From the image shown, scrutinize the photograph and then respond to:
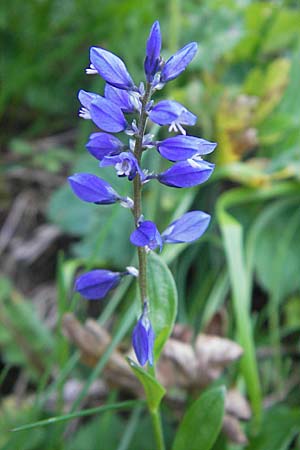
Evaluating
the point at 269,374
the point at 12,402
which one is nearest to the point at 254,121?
the point at 269,374

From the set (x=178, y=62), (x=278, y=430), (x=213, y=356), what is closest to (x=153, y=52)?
(x=178, y=62)

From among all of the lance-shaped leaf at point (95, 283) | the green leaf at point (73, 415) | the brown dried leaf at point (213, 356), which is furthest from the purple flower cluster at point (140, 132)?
the brown dried leaf at point (213, 356)

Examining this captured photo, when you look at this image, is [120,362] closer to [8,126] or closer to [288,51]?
[8,126]

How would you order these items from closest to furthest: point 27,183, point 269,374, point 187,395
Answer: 1. point 187,395
2. point 269,374
3. point 27,183

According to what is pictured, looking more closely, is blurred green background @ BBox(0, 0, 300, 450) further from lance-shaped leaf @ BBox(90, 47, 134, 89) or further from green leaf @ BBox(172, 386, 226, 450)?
lance-shaped leaf @ BBox(90, 47, 134, 89)

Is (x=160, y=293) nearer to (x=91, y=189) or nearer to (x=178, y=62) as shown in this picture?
(x=91, y=189)

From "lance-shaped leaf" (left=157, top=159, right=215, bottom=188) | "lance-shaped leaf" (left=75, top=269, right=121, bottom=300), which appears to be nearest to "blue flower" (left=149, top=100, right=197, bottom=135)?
"lance-shaped leaf" (left=157, top=159, right=215, bottom=188)
